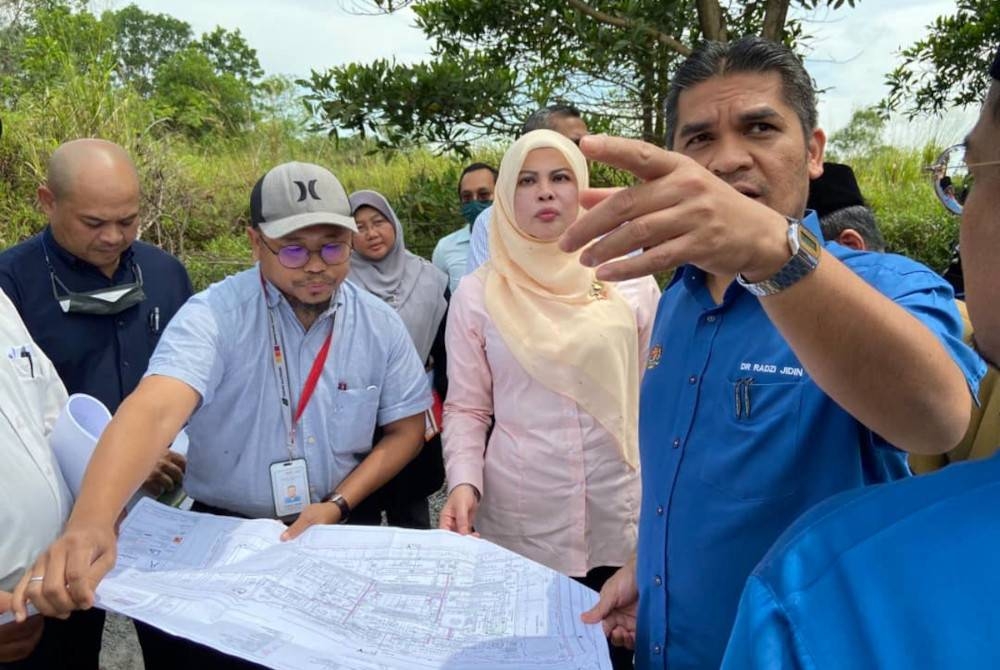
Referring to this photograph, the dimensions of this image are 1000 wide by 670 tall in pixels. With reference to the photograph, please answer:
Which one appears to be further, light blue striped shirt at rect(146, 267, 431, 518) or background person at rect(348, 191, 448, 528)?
background person at rect(348, 191, 448, 528)

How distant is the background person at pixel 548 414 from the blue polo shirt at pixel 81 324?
1326 mm

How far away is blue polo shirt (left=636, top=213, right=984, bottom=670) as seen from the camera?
45.3 inches

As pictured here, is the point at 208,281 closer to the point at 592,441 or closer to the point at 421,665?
the point at 592,441

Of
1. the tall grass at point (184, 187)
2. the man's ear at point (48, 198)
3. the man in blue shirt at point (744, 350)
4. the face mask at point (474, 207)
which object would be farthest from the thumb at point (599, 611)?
the tall grass at point (184, 187)

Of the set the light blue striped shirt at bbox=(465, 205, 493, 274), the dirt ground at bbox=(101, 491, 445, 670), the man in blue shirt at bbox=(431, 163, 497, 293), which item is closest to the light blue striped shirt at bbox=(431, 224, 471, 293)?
the man in blue shirt at bbox=(431, 163, 497, 293)

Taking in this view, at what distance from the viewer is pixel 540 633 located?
4.30 feet

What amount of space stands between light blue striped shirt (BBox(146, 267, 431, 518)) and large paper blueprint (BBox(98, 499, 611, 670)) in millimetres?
214

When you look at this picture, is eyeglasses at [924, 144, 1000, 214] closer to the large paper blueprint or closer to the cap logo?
the large paper blueprint

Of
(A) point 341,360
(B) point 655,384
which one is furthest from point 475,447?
(B) point 655,384

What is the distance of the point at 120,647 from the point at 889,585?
339 cm

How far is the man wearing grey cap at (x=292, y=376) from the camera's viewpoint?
5.97 feet

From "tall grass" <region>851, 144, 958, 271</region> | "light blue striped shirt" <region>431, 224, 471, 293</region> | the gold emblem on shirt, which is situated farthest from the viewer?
"tall grass" <region>851, 144, 958, 271</region>

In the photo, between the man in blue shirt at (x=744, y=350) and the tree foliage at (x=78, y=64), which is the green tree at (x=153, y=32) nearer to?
the tree foliage at (x=78, y=64)

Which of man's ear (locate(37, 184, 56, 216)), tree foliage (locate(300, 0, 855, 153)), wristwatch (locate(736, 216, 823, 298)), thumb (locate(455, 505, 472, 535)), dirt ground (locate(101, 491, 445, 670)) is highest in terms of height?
tree foliage (locate(300, 0, 855, 153))
